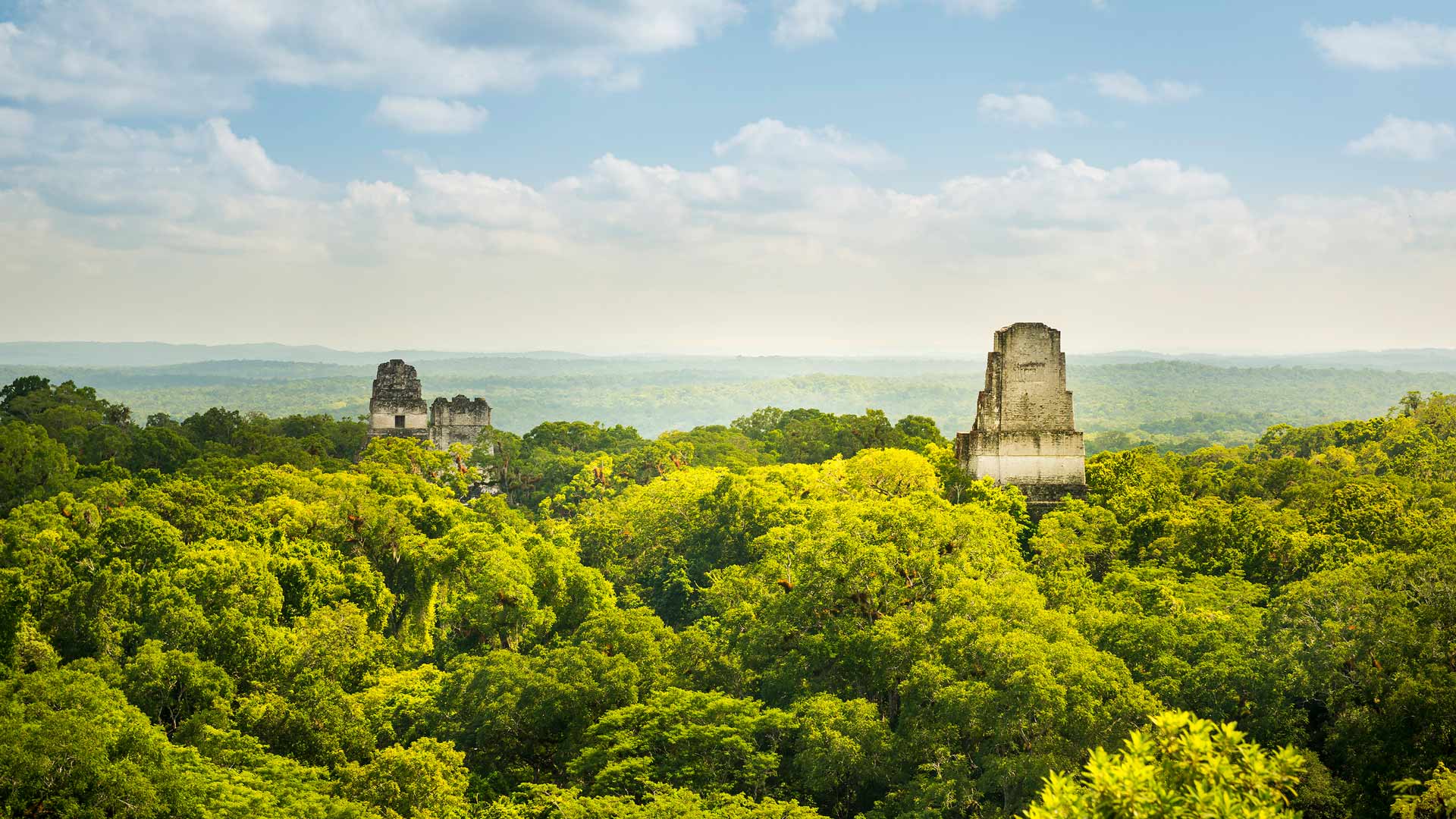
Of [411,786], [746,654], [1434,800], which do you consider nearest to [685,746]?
[746,654]

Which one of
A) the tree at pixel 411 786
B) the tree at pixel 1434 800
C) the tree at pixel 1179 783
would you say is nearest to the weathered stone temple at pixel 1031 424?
the tree at pixel 1434 800

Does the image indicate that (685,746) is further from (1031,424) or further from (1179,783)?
(1031,424)

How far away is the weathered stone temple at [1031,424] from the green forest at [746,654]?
3.77ft

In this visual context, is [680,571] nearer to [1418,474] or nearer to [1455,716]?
[1455,716]

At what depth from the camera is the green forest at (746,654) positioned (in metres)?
21.0

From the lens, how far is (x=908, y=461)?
38438mm

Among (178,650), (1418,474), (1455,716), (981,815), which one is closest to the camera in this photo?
(1455,716)

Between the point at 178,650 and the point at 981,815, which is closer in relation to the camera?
the point at 981,815

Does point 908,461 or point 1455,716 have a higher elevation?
point 908,461

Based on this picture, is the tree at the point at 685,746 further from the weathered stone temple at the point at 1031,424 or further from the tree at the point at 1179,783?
the weathered stone temple at the point at 1031,424

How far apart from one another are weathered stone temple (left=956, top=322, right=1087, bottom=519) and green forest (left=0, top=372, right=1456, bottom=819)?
3.77 ft

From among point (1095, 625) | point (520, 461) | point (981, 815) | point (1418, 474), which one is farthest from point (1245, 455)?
point (981, 815)

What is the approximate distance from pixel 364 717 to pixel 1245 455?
5811 centimetres

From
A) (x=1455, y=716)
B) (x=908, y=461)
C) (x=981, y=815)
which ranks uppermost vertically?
(x=908, y=461)
